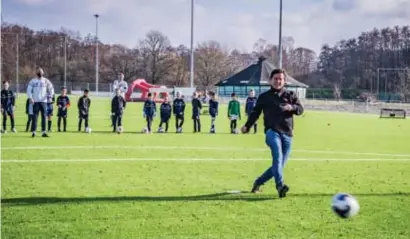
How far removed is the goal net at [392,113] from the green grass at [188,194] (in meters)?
31.6

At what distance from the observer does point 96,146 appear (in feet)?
54.4

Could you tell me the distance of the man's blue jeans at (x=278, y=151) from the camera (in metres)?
8.39

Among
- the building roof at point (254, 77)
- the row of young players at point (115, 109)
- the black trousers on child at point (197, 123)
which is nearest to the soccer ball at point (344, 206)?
Answer: the row of young players at point (115, 109)

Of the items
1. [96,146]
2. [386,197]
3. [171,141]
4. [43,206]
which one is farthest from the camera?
[171,141]

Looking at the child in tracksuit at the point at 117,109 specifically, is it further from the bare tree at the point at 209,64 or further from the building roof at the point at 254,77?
the bare tree at the point at 209,64

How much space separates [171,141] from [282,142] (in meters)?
10.8

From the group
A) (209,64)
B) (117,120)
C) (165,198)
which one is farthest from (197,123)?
(209,64)

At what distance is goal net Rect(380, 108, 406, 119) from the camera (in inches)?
1816

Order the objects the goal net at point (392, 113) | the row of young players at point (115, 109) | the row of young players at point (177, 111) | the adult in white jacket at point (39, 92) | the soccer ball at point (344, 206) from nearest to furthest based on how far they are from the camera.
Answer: the soccer ball at point (344, 206) < the adult in white jacket at point (39, 92) < the row of young players at point (115, 109) < the row of young players at point (177, 111) < the goal net at point (392, 113)

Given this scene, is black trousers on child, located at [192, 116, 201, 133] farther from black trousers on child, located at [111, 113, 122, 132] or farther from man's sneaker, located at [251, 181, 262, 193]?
man's sneaker, located at [251, 181, 262, 193]

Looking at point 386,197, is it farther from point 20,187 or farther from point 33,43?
point 33,43

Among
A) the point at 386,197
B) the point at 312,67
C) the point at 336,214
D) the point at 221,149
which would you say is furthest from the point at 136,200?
the point at 312,67

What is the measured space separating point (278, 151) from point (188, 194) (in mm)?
1590

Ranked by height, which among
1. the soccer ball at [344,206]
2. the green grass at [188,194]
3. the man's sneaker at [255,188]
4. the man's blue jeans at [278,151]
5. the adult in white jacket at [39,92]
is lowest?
the green grass at [188,194]
